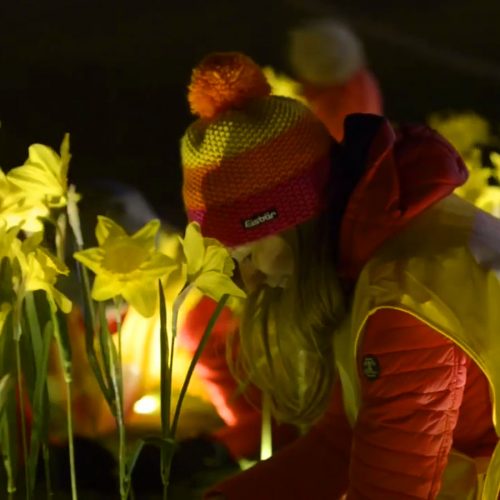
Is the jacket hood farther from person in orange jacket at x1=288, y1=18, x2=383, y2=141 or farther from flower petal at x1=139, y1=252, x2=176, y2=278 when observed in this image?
person in orange jacket at x1=288, y1=18, x2=383, y2=141

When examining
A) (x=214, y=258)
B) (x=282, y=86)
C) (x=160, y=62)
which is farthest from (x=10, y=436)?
(x=160, y=62)

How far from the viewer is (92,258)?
2.30ft

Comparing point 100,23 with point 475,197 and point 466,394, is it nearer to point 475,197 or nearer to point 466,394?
point 475,197

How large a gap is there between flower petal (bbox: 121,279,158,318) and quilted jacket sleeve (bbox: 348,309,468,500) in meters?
0.21

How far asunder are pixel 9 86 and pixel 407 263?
3.80 feet

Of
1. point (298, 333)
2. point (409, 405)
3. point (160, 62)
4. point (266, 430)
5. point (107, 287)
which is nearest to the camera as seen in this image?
point (107, 287)

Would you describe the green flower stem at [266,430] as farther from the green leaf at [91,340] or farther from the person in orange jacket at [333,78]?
the person in orange jacket at [333,78]

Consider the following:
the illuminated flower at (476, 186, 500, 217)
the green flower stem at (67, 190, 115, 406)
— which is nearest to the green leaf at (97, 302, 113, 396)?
the green flower stem at (67, 190, 115, 406)

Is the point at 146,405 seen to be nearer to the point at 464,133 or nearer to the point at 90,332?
the point at 90,332

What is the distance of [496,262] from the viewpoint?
0.82 m

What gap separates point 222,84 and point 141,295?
21 cm

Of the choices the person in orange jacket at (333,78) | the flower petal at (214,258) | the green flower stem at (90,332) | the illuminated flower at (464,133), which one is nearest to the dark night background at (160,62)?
the person in orange jacket at (333,78)

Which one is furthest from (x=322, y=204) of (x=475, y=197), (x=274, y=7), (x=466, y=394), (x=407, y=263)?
(x=274, y=7)

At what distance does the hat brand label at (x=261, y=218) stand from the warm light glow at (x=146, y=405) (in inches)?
17.6
